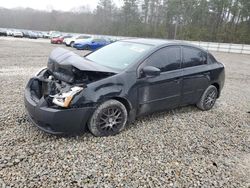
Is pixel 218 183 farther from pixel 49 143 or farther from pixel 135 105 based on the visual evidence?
pixel 49 143

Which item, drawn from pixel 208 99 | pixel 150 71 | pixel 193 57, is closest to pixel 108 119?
pixel 150 71

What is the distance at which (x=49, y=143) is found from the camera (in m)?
3.03

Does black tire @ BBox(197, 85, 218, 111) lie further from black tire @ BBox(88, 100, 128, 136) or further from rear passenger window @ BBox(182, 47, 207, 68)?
black tire @ BBox(88, 100, 128, 136)

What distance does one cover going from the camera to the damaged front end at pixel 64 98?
289 cm

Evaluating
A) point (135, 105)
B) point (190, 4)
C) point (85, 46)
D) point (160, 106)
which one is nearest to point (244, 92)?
point (160, 106)

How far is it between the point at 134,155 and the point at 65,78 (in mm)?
1443

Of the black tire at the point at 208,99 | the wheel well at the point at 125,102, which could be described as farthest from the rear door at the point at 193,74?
the wheel well at the point at 125,102

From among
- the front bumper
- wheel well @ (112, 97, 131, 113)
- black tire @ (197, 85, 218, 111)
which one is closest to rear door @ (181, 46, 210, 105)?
black tire @ (197, 85, 218, 111)

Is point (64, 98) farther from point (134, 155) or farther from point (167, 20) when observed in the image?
point (167, 20)

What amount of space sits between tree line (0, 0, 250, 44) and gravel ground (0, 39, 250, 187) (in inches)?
1482

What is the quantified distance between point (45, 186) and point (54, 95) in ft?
3.99

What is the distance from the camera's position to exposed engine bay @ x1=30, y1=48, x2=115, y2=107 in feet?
9.70

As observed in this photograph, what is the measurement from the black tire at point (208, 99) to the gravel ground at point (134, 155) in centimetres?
52

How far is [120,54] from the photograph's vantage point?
390cm
